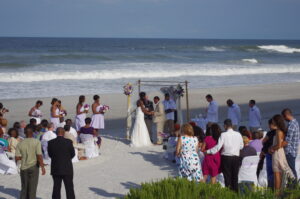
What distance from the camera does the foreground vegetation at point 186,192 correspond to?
5.64 metres

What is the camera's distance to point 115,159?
1179cm

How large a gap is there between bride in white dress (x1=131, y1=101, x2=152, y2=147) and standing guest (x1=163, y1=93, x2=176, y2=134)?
0.80m

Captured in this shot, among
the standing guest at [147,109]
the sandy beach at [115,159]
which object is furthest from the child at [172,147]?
the standing guest at [147,109]

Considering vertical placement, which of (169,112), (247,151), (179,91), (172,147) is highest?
(179,91)

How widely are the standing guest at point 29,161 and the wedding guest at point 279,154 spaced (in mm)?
3989

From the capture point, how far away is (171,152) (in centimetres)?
1127

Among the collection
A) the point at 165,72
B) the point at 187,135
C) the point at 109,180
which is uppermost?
the point at 165,72

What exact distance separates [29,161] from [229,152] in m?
3.50

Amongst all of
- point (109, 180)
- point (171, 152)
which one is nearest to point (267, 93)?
point (171, 152)

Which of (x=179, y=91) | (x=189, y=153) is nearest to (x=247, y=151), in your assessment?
(x=189, y=153)

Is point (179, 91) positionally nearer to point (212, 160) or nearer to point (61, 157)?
point (212, 160)

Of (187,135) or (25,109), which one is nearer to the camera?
(187,135)

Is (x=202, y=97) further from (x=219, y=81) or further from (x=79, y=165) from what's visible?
(x=79, y=165)

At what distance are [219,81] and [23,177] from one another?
24279mm
